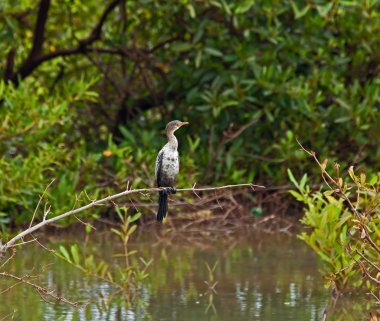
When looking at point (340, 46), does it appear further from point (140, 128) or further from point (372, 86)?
Result: point (140, 128)

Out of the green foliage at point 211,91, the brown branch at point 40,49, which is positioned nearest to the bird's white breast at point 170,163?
the green foliage at point 211,91

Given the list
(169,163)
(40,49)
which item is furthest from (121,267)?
(40,49)

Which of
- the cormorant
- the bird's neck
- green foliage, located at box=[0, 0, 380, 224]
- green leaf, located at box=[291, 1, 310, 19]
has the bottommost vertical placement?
the cormorant

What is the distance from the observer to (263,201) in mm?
13250

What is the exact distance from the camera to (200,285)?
9.72 m

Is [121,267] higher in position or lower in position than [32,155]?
lower

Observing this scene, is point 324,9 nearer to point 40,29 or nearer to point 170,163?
point 40,29

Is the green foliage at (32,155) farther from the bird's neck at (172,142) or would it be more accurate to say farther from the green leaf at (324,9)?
the green leaf at (324,9)

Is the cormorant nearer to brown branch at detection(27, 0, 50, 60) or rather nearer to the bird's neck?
the bird's neck

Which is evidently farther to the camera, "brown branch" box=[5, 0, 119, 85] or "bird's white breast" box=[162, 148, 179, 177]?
"brown branch" box=[5, 0, 119, 85]

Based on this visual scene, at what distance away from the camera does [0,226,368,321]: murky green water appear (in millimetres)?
8578

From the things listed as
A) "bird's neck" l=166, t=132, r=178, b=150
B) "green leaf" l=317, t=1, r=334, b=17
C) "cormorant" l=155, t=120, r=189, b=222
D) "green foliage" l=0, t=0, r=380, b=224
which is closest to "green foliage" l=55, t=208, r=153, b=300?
"cormorant" l=155, t=120, r=189, b=222

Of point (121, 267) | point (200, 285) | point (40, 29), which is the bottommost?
point (200, 285)

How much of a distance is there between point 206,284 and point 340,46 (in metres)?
5.05
